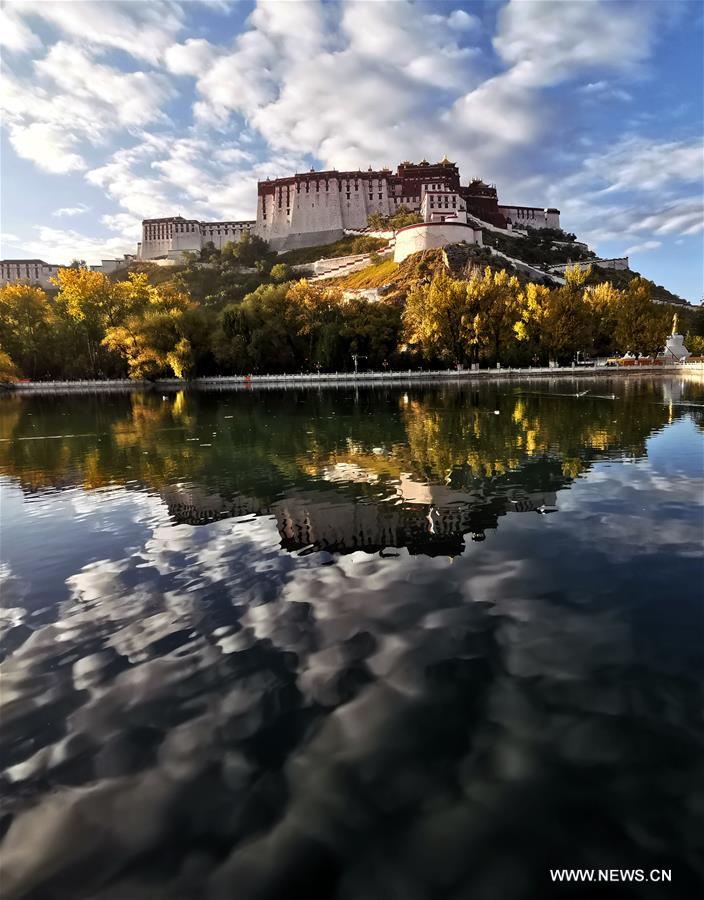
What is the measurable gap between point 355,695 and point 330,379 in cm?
7808

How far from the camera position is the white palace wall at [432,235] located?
421 ft

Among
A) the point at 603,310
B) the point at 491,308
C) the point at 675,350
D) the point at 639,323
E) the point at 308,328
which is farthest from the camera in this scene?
the point at 308,328

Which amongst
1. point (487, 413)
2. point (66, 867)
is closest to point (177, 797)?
point (66, 867)

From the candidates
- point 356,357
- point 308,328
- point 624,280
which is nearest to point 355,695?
point 308,328

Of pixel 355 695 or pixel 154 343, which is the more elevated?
pixel 154 343

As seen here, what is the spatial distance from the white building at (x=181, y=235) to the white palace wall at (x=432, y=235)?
64882mm

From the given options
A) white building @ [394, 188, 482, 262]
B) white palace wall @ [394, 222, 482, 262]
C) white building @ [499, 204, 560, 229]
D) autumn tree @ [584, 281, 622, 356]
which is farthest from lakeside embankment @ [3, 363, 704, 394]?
white building @ [499, 204, 560, 229]

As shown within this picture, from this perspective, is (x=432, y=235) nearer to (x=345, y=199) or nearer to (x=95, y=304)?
(x=345, y=199)

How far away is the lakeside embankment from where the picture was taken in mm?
70125

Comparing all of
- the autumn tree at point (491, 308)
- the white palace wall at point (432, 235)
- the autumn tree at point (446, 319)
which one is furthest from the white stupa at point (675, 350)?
the white palace wall at point (432, 235)

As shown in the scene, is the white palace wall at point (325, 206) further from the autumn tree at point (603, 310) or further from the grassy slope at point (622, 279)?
the autumn tree at point (603, 310)

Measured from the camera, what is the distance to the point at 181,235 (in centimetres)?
17562

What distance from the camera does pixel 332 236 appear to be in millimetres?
159375

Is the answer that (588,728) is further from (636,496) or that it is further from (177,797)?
(636,496)
